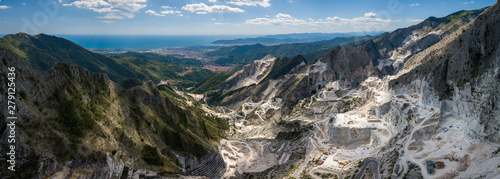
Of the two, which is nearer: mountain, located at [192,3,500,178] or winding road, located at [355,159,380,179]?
mountain, located at [192,3,500,178]

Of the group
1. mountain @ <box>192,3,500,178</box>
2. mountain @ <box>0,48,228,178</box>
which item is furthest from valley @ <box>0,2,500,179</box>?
mountain @ <box>192,3,500,178</box>

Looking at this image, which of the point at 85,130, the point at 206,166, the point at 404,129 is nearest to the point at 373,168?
the point at 404,129

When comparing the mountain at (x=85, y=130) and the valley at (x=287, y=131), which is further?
the valley at (x=287, y=131)

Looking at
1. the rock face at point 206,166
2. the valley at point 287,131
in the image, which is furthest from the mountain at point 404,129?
the rock face at point 206,166

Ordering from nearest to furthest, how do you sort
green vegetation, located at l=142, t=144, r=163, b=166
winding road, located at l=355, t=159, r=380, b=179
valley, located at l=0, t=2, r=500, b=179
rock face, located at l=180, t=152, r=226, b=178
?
valley, located at l=0, t=2, r=500, b=179 < green vegetation, located at l=142, t=144, r=163, b=166 < winding road, located at l=355, t=159, r=380, b=179 < rock face, located at l=180, t=152, r=226, b=178

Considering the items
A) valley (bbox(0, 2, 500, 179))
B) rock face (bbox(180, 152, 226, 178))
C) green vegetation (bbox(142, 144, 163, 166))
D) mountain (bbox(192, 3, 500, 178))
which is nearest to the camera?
valley (bbox(0, 2, 500, 179))

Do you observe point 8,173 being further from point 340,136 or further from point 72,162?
point 340,136

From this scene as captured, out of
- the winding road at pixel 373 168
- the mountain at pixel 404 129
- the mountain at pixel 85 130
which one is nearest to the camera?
the mountain at pixel 85 130

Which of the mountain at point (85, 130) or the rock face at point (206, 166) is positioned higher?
the mountain at point (85, 130)

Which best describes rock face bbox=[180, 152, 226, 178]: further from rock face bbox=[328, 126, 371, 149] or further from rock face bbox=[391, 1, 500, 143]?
rock face bbox=[391, 1, 500, 143]

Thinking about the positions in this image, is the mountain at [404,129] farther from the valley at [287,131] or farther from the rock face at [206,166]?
the rock face at [206,166]
